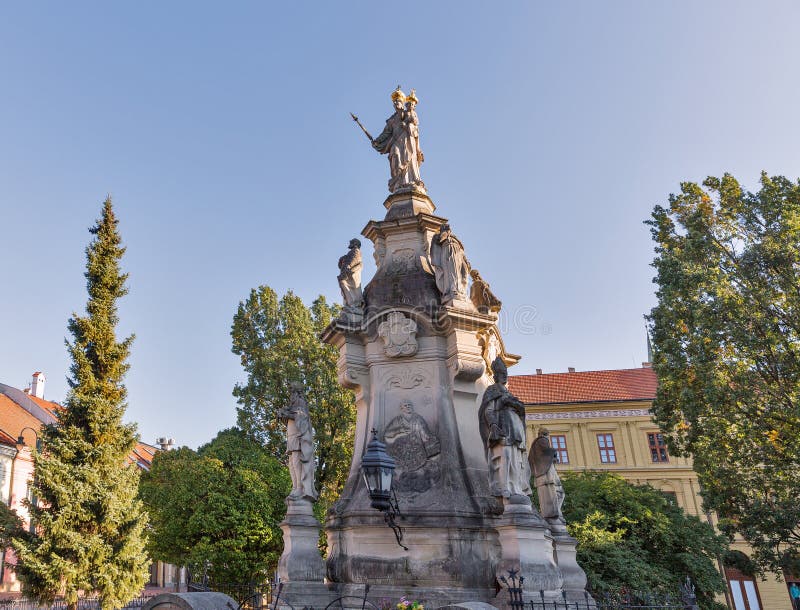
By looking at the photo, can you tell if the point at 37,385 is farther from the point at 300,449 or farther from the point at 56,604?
the point at 300,449

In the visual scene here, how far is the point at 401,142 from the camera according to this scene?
10430 mm

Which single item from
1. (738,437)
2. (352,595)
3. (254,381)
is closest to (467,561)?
(352,595)

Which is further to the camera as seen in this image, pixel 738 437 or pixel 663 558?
pixel 663 558

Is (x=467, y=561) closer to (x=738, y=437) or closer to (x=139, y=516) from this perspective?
(x=738, y=437)

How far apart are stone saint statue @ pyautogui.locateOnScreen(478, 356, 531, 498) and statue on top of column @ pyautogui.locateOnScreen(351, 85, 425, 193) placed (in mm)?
4476

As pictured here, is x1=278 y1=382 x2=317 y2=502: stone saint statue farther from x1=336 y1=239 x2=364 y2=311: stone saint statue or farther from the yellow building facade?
the yellow building facade

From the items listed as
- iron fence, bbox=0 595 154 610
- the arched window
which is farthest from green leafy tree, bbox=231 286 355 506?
the arched window

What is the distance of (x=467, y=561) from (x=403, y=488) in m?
1.18

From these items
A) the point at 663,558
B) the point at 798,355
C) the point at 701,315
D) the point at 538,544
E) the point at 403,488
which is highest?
the point at 701,315

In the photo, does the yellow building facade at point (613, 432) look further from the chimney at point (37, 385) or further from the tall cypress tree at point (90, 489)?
the chimney at point (37, 385)

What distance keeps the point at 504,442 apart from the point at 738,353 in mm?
9425

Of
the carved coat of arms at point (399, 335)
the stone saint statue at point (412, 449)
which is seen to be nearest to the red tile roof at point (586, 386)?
the carved coat of arms at point (399, 335)

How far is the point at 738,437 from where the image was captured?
13.5 m

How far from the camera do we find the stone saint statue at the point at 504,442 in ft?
23.2
